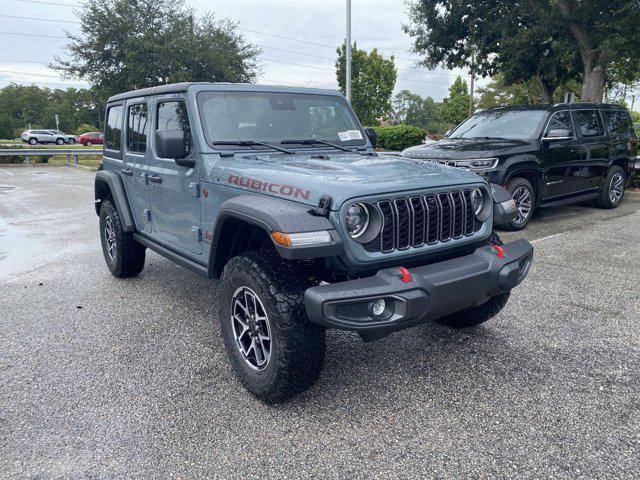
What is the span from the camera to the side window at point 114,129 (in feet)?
17.0

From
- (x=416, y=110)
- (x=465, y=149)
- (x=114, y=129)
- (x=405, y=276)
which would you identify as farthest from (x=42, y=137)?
(x=416, y=110)

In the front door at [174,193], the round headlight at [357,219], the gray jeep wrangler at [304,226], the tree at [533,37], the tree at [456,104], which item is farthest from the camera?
the tree at [456,104]

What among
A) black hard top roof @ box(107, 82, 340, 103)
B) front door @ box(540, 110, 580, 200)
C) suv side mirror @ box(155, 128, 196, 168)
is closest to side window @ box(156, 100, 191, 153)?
black hard top roof @ box(107, 82, 340, 103)

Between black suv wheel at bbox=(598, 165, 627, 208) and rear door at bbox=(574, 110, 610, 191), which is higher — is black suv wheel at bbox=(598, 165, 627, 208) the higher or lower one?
the lower one

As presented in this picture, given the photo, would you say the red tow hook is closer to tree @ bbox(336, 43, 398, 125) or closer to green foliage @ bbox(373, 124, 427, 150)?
green foliage @ bbox(373, 124, 427, 150)

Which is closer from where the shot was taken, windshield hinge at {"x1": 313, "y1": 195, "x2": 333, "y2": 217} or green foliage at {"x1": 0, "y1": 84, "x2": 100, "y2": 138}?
windshield hinge at {"x1": 313, "y1": 195, "x2": 333, "y2": 217}

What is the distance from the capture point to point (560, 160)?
315 inches

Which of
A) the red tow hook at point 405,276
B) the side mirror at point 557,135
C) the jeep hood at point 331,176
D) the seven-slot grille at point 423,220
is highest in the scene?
the side mirror at point 557,135

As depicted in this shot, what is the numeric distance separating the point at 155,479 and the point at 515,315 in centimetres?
316

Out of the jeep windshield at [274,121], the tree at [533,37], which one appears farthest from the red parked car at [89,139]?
the jeep windshield at [274,121]

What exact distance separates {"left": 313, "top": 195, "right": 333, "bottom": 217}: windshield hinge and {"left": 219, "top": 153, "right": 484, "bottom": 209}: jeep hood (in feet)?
0.11

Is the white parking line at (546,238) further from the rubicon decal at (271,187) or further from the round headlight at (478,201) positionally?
the rubicon decal at (271,187)

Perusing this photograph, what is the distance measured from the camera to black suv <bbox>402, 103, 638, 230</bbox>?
293 inches

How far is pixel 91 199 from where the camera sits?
11867mm
